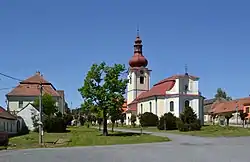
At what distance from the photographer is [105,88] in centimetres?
5500

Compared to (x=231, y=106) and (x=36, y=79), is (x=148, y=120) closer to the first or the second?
(x=36, y=79)

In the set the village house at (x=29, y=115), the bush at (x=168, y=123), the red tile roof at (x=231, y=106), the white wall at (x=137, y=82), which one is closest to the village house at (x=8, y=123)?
the village house at (x=29, y=115)

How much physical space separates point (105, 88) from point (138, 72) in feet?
177

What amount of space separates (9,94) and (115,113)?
37.7 m

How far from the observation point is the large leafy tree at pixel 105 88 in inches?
2149

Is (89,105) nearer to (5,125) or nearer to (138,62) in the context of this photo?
A: (5,125)

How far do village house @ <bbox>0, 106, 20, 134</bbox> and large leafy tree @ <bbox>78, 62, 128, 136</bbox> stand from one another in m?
10.2

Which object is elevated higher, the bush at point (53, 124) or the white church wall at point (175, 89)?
the white church wall at point (175, 89)

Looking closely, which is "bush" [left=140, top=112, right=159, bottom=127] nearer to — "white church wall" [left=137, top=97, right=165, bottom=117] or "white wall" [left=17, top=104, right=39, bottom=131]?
"white church wall" [left=137, top=97, right=165, bottom=117]

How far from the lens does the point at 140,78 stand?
109188 millimetres

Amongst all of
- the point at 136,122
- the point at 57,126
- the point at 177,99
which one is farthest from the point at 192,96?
the point at 57,126

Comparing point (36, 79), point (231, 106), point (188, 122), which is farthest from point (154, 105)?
point (231, 106)

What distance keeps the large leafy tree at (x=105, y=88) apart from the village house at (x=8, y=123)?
10.2 metres

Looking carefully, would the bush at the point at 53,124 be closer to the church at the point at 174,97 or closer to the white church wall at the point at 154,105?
the church at the point at 174,97
